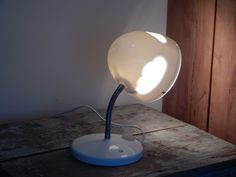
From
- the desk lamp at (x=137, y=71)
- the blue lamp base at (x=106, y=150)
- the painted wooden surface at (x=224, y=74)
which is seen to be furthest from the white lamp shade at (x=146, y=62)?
the painted wooden surface at (x=224, y=74)

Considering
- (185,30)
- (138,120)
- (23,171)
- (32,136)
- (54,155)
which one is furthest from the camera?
(185,30)

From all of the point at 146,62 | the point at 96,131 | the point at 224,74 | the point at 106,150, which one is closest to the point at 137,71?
the point at 146,62

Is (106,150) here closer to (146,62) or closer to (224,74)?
(146,62)

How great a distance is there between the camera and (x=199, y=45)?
1611mm

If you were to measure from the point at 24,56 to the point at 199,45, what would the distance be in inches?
22.6

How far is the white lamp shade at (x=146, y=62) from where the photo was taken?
116 cm

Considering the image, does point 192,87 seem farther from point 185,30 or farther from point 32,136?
point 32,136

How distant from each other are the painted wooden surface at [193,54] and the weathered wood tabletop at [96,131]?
15 cm

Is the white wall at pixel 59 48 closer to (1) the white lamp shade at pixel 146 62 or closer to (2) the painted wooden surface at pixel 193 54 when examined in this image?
(2) the painted wooden surface at pixel 193 54

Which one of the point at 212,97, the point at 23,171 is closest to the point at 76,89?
the point at 212,97

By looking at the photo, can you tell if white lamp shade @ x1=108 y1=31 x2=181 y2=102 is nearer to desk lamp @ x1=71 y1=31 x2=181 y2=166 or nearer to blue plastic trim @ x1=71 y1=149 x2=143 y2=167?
desk lamp @ x1=71 y1=31 x2=181 y2=166

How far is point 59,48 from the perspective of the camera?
1.59m

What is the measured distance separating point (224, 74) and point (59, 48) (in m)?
0.54

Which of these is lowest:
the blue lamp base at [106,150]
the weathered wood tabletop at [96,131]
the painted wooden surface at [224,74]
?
the weathered wood tabletop at [96,131]
